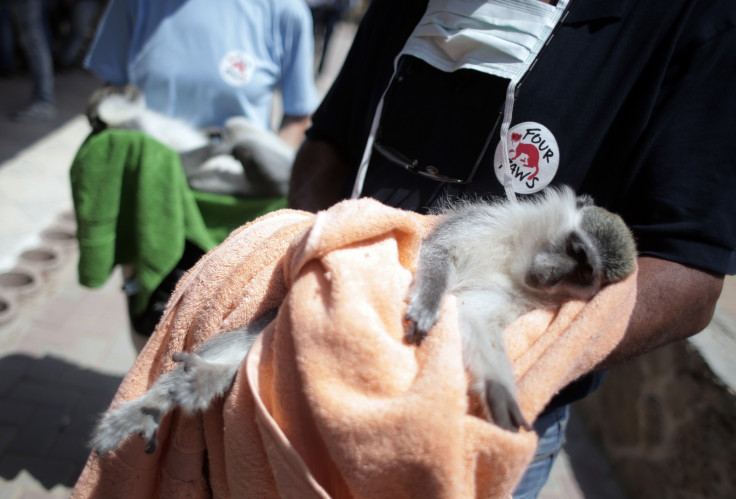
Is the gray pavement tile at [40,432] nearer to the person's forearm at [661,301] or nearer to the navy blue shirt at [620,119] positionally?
the navy blue shirt at [620,119]

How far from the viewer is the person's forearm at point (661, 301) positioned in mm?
1271

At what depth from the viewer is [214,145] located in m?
2.84

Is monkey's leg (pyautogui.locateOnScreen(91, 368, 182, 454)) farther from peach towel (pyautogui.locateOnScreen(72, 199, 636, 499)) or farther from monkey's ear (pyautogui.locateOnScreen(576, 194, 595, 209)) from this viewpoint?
monkey's ear (pyautogui.locateOnScreen(576, 194, 595, 209))

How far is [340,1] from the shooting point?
1161 centimetres

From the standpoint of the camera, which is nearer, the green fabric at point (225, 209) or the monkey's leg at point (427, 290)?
the monkey's leg at point (427, 290)

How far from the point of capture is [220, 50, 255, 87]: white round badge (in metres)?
2.59

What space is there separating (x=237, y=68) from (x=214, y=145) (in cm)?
44

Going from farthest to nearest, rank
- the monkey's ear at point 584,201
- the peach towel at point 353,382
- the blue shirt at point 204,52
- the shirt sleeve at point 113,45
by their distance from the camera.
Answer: the shirt sleeve at point 113,45, the blue shirt at point 204,52, the monkey's ear at point 584,201, the peach towel at point 353,382

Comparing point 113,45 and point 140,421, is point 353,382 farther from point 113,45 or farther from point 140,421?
point 113,45

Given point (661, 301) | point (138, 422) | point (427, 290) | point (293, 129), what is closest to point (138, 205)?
point (293, 129)

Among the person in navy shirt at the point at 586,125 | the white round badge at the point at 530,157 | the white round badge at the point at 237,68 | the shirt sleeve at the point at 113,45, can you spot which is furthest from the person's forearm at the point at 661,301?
the shirt sleeve at the point at 113,45

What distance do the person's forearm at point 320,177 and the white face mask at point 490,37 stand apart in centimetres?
51

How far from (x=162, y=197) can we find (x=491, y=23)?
1.62 m

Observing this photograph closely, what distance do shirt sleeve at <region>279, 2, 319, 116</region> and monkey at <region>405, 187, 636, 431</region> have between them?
173 cm
